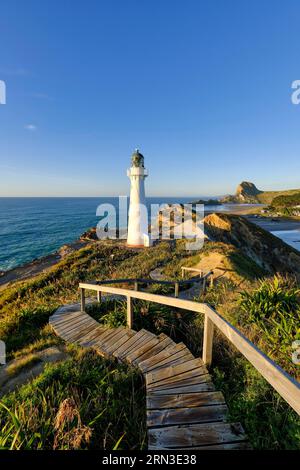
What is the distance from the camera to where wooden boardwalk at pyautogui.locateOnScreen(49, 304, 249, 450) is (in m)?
2.46

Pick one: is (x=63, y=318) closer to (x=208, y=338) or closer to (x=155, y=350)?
(x=155, y=350)

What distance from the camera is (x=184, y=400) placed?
3.03 metres

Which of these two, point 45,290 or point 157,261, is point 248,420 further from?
point 157,261

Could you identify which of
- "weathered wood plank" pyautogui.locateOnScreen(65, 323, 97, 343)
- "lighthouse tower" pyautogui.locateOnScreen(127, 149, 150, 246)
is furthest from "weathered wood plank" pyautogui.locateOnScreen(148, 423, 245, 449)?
"lighthouse tower" pyautogui.locateOnScreen(127, 149, 150, 246)

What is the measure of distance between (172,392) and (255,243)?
69.4 feet

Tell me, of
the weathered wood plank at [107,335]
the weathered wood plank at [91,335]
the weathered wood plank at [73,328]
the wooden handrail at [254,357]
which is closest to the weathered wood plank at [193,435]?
the wooden handrail at [254,357]

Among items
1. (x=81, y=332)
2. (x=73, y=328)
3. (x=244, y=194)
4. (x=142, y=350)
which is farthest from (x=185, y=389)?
(x=244, y=194)

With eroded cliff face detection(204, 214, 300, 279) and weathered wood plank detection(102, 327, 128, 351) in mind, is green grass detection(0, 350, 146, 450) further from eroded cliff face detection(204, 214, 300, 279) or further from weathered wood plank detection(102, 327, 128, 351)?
eroded cliff face detection(204, 214, 300, 279)

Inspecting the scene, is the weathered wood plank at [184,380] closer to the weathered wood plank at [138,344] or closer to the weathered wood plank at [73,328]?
the weathered wood plank at [138,344]

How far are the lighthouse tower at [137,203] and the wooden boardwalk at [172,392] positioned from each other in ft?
60.2

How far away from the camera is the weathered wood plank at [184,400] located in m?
2.94

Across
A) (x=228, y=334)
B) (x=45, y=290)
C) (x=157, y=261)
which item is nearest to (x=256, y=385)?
(x=228, y=334)
